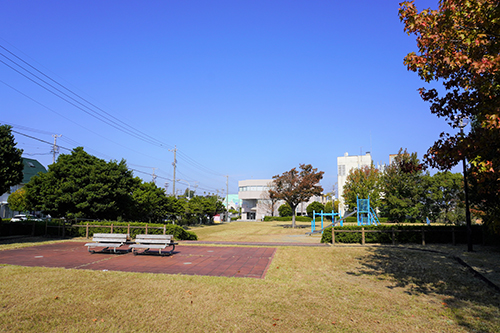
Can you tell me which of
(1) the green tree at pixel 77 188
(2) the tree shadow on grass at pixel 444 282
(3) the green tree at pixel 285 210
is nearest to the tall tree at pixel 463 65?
(2) the tree shadow on grass at pixel 444 282

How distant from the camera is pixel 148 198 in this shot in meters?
33.4

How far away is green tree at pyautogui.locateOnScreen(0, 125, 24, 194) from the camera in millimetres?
17609

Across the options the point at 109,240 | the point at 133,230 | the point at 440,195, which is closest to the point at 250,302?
the point at 109,240

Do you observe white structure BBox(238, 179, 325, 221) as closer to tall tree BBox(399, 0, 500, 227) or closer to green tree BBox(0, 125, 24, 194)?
green tree BBox(0, 125, 24, 194)

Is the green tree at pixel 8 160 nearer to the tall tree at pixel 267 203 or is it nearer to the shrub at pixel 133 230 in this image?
the shrub at pixel 133 230

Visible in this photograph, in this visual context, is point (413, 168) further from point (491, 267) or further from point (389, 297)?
point (491, 267)

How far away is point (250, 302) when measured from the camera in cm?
671

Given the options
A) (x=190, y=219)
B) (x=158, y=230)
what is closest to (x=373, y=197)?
(x=190, y=219)

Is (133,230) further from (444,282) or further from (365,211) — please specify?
(365,211)

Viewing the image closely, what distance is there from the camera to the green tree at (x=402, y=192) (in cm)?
4619

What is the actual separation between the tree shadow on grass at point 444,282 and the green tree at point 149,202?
23.8 m

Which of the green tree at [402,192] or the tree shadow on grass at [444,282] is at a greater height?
the green tree at [402,192]

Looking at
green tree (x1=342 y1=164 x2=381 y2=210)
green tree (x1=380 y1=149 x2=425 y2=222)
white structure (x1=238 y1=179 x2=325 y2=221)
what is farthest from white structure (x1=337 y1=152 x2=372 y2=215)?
green tree (x1=380 y1=149 x2=425 y2=222)

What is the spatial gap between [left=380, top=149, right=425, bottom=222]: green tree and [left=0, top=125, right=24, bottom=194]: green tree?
1761 inches
